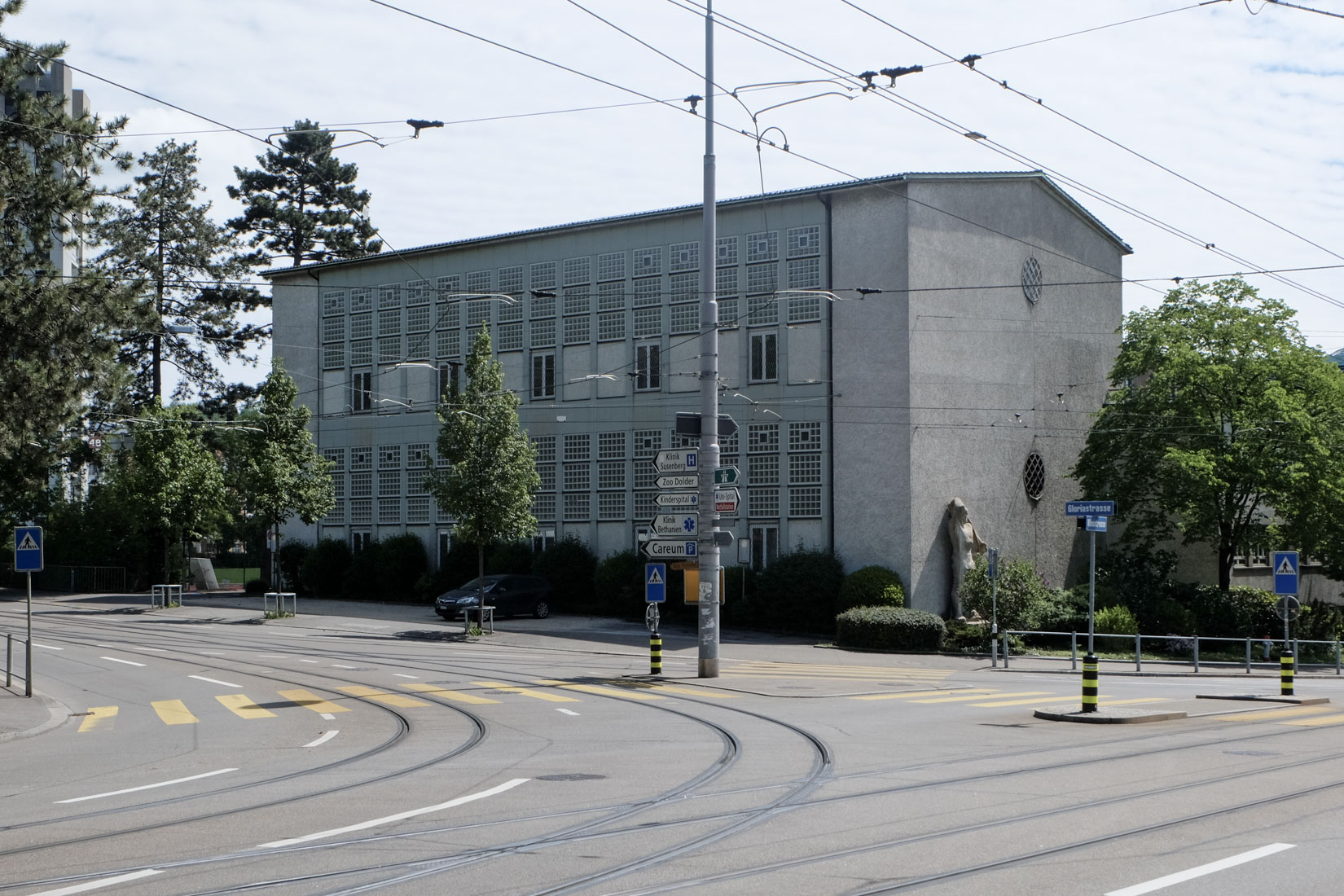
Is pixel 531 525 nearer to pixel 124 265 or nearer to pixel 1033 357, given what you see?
pixel 1033 357

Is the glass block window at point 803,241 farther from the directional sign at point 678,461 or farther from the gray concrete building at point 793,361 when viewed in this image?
the directional sign at point 678,461

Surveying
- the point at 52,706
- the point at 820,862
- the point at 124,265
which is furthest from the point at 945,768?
the point at 124,265

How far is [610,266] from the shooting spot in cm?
4569

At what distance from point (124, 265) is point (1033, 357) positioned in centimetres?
4200

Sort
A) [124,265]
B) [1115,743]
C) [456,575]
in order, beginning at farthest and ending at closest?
[124,265] → [456,575] → [1115,743]

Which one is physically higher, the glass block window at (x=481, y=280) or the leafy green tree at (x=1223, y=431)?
the glass block window at (x=481, y=280)

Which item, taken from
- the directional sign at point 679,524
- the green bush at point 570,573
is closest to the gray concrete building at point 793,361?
the green bush at point 570,573

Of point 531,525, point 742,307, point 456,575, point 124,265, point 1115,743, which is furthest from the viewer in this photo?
point 124,265

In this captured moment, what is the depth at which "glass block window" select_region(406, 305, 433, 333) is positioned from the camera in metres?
50.0

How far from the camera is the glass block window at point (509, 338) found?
47719 millimetres

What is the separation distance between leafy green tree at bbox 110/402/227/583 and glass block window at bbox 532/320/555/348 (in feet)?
44.4

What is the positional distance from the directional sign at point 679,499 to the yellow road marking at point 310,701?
23.9 ft

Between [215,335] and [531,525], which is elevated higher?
[215,335]

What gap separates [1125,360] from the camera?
143 ft
